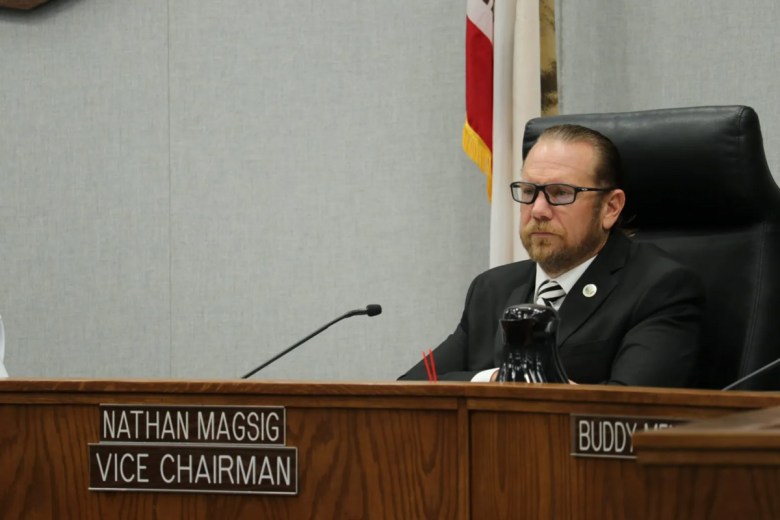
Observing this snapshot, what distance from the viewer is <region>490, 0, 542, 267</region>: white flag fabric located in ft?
10.7

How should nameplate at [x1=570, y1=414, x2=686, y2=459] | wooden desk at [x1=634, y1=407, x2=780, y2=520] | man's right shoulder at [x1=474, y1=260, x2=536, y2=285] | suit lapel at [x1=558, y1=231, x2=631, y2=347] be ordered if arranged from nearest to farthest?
wooden desk at [x1=634, y1=407, x2=780, y2=520]
nameplate at [x1=570, y1=414, x2=686, y2=459]
suit lapel at [x1=558, y1=231, x2=631, y2=347]
man's right shoulder at [x1=474, y1=260, x2=536, y2=285]

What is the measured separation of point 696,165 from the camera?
2312mm

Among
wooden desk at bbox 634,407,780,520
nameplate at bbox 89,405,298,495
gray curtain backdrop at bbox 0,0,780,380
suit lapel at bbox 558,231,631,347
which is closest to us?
wooden desk at bbox 634,407,780,520

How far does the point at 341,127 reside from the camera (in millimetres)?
3766

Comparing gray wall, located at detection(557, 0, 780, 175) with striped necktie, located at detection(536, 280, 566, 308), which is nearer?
striped necktie, located at detection(536, 280, 566, 308)

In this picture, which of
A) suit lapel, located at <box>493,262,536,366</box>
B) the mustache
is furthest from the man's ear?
suit lapel, located at <box>493,262,536,366</box>

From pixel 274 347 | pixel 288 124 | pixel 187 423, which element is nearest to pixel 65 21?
pixel 288 124

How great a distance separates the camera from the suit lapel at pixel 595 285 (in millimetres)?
2354

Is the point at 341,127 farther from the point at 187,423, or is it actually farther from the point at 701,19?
the point at 187,423

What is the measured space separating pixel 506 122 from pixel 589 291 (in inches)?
40.1

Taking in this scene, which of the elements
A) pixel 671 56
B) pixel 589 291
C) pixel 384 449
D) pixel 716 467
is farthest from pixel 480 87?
pixel 716 467

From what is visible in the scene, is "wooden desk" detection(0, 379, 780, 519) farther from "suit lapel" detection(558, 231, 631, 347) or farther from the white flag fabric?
the white flag fabric

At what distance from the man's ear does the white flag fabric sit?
826 mm

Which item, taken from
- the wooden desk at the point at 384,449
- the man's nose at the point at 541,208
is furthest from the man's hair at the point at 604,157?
the wooden desk at the point at 384,449
